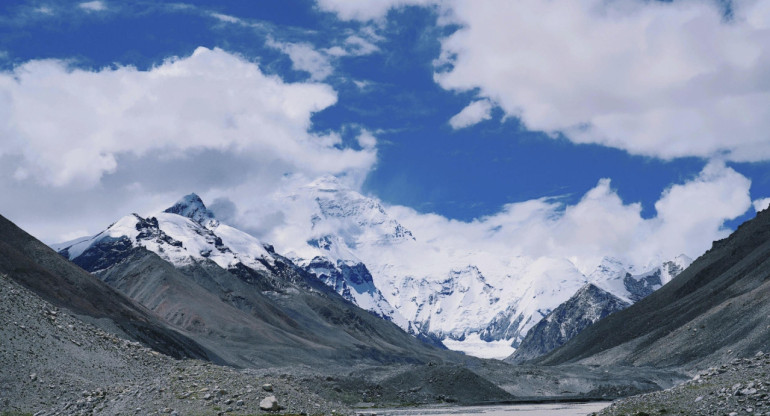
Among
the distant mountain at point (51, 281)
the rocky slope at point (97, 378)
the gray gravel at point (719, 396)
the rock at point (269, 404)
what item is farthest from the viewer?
the distant mountain at point (51, 281)

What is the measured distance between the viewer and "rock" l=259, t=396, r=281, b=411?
67.1 meters

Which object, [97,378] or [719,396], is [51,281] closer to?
[97,378]

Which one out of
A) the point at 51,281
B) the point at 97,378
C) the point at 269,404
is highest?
the point at 51,281

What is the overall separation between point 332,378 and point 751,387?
10274 cm

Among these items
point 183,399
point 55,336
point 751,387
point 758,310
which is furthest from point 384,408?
point 758,310

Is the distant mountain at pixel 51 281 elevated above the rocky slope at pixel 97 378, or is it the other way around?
the distant mountain at pixel 51 281

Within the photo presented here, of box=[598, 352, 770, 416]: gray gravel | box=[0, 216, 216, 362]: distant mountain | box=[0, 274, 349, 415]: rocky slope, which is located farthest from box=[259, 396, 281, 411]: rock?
box=[0, 216, 216, 362]: distant mountain

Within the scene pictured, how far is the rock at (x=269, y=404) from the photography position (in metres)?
67.1

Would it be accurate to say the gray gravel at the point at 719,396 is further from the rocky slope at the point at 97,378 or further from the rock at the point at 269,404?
the rock at the point at 269,404

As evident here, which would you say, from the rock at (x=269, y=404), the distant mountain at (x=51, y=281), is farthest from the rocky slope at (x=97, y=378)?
the distant mountain at (x=51, y=281)

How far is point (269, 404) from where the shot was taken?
67.6m

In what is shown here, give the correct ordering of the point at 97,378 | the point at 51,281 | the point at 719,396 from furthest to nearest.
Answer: the point at 51,281 → the point at 97,378 → the point at 719,396

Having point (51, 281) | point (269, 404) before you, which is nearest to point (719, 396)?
point (269, 404)

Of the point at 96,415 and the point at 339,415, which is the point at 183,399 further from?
the point at 339,415
